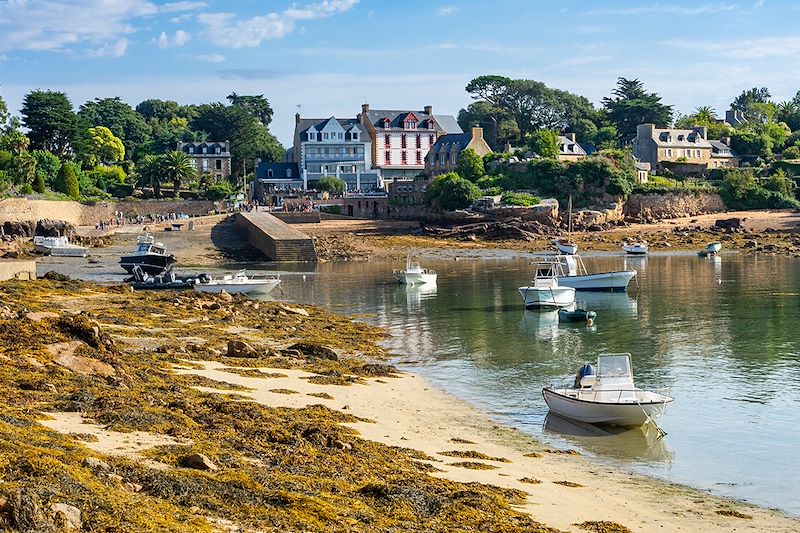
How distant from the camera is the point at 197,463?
17219mm

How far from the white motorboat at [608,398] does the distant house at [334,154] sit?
108 meters

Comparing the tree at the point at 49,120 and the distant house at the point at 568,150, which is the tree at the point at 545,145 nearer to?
the distant house at the point at 568,150

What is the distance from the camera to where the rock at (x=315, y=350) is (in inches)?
1380

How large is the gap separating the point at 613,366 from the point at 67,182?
9271 centimetres

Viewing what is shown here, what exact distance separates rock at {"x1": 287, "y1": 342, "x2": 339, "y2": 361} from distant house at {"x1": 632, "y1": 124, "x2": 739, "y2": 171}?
96.8 metres

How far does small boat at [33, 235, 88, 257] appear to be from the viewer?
251 feet

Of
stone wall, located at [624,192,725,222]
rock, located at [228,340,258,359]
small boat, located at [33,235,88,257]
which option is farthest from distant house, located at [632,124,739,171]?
rock, located at [228,340,258,359]

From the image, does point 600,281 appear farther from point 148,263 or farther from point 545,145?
point 545,145

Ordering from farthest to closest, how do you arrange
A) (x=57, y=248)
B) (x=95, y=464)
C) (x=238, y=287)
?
(x=57, y=248) → (x=238, y=287) → (x=95, y=464)

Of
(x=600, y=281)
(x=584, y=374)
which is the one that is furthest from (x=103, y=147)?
(x=584, y=374)

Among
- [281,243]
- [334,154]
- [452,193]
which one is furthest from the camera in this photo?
[334,154]

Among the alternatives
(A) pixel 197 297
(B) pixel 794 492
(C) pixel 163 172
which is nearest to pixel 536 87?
(C) pixel 163 172

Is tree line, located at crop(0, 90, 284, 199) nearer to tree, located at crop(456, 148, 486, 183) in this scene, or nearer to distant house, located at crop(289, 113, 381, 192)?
distant house, located at crop(289, 113, 381, 192)

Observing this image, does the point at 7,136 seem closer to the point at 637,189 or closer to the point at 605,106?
the point at 637,189
